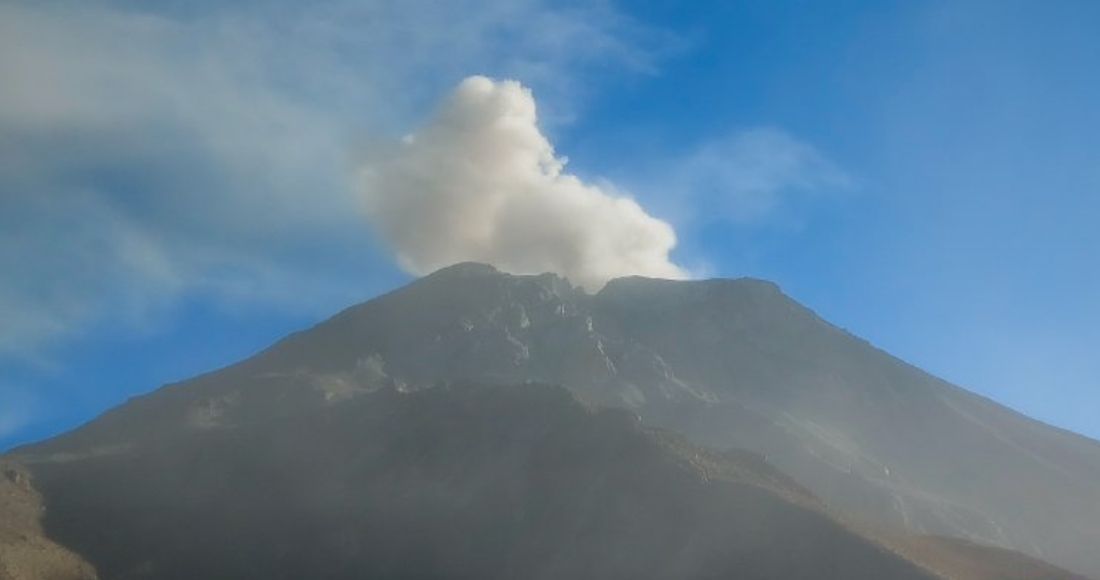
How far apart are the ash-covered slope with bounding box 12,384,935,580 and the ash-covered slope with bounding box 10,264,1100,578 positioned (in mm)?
13587

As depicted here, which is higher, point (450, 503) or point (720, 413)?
point (720, 413)

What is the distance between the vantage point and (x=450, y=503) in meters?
127

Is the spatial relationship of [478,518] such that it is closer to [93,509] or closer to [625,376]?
[93,509]

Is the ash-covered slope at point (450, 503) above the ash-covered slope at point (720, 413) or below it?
below

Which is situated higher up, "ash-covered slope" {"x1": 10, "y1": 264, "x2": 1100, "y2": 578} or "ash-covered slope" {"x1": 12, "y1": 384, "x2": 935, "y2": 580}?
"ash-covered slope" {"x1": 10, "y1": 264, "x2": 1100, "y2": 578}

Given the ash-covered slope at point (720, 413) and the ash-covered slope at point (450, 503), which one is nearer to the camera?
the ash-covered slope at point (450, 503)

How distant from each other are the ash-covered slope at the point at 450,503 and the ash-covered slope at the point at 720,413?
13.6m

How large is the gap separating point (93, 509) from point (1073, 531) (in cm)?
12086

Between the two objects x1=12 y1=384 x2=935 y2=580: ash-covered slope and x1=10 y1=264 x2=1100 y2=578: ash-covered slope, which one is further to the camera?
x1=10 y1=264 x2=1100 y2=578: ash-covered slope

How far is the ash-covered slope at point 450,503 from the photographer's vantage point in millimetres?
106938

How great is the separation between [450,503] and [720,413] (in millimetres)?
57011

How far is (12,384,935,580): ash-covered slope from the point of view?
106938 millimetres

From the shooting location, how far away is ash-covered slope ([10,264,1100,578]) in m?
156

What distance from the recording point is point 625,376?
184 metres
